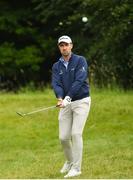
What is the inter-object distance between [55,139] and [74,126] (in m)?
4.55

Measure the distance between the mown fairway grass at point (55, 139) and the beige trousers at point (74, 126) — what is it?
0.37 meters

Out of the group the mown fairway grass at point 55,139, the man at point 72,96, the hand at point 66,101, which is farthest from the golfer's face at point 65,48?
the mown fairway grass at point 55,139

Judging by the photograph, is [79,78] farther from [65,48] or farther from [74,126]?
[74,126]

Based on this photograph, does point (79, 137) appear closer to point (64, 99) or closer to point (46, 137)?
point (64, 99)

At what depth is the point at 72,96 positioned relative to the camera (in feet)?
36.1

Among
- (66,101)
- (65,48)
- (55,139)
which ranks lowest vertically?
(55,139)

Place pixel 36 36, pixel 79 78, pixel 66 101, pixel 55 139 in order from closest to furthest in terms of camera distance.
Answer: pixel 66 101, pixel 79 78, pixel 55 139, pixel 36 36

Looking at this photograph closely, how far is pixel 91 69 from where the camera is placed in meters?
24.3

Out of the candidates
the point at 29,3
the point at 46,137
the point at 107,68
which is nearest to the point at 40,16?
the point at 29,3

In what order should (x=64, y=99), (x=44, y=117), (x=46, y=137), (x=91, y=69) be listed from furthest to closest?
(x=91, y=69) < (x=44, y=117) < (x=46, y=137) < (x=64, y=99)

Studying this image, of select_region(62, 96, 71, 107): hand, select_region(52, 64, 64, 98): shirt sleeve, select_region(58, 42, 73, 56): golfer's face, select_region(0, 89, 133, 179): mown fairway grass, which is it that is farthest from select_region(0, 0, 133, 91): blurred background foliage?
select_region(62, 96, 71, 107): hand

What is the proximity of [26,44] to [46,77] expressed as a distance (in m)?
1.62

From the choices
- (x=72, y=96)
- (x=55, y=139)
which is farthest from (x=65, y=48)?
(x=55, y=139)

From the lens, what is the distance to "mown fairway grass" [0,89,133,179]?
39.3 ft
